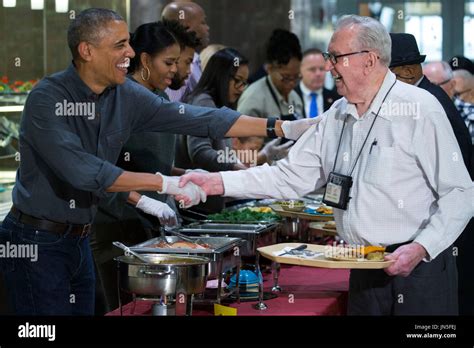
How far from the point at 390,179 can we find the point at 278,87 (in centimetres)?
311

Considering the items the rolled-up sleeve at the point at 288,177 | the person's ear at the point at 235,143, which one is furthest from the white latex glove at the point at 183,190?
the person's ear at the point at 235,143

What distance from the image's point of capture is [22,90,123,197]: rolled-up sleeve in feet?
9.66

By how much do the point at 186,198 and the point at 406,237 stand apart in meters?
0.72

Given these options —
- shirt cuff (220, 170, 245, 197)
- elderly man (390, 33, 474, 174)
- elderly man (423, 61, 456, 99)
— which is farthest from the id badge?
elderly man (423, 61, 456, 99)

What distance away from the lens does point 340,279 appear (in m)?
3.74

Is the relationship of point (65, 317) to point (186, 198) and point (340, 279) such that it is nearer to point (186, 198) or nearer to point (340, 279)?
point (186, 198)

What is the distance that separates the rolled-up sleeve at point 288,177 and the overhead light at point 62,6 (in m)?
2.03

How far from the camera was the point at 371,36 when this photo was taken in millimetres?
3014

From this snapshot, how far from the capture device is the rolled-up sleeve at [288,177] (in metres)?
3.20

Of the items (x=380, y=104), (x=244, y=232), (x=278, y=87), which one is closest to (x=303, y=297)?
(x=244, y=232)

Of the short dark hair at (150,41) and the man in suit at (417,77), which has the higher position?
the short dark hair at (150,41)

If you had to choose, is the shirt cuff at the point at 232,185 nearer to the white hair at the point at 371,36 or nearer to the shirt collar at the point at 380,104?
the shirt collar at the point at 380,104

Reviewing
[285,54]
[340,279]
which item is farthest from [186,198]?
[285,54]

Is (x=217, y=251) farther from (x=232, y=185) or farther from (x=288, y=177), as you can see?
(x=288, y=177)
